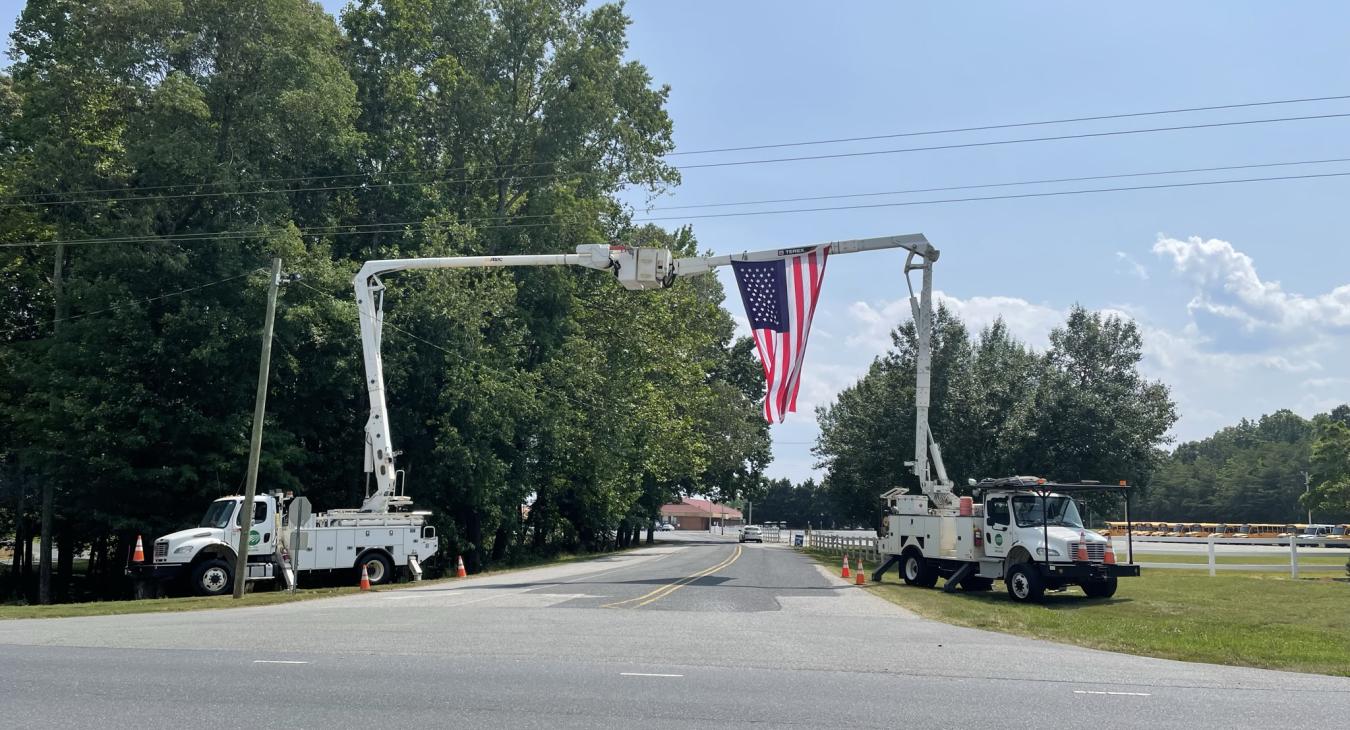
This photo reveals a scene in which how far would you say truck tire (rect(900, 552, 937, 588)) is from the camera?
90.3ft

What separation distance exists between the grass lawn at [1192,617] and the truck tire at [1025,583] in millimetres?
443

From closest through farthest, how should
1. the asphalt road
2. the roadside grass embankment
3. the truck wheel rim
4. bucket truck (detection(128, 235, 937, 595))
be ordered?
the asphalt road → the roadside grass embankment → bucket truck (detection(128, 235, 937, 595)) → the truck wheel rim

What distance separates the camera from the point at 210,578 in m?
26.7

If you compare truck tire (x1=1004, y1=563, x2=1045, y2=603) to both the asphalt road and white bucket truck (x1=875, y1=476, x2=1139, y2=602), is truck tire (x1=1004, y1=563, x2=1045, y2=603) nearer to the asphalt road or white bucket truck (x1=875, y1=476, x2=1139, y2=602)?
white bucket truck (x1=875, y1=476, x2=1139, y2=602)

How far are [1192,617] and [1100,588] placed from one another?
155 inches

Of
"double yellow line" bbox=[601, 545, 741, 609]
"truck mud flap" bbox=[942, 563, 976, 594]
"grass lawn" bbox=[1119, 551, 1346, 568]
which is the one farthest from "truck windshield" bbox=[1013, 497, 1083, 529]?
"grass lawn" bbox=[1119, 551, 1346, 568]

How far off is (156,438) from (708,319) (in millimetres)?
35295

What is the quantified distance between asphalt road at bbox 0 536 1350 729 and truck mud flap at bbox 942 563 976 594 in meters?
7.28

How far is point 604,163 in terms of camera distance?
46688mm

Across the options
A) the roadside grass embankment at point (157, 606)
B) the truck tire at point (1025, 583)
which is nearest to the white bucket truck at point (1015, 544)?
the truck tire at point (1025, 583)

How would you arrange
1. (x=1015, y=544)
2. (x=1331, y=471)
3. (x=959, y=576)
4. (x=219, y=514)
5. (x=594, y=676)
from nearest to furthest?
1. (x=594, y=676)
2. (x=1015, y=544)
3. (x=959, y=576)
4. (x=219, y=514)
5. (x=1331, y=471)

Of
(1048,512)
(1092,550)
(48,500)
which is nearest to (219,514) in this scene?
(48,500)

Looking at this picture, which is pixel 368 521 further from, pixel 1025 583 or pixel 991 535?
pixel 1025 583

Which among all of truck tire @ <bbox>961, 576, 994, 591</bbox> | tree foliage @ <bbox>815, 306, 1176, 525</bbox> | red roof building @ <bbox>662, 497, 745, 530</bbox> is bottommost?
red roof building @ <bbox>662, 497, 745, 530</bbox>
